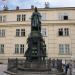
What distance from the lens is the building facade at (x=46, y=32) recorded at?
191ft

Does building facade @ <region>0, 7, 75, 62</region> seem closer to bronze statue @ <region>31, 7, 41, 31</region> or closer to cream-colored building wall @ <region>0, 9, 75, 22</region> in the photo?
cream-colored building wall @ <region>0, 9, 75, 22</region>

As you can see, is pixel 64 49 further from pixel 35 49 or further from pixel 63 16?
pixel 35 49

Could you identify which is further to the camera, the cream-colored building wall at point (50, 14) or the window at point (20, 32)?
the window at point (20, 32)

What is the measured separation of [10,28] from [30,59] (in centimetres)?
3009

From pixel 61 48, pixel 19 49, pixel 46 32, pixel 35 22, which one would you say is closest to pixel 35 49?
pixel 35 22

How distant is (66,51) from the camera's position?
57.9m

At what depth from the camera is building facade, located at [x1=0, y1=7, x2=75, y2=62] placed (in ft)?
191

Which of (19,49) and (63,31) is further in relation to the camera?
(19,49)

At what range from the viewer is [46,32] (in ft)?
194

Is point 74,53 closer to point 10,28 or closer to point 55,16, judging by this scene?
point 55,16

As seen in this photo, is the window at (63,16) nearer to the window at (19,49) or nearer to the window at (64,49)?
the window at (64,49)

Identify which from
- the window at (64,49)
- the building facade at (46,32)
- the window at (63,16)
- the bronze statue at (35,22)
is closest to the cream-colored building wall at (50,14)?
the building facade at (46,32)

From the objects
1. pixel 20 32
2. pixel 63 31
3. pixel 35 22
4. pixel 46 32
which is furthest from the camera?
pixel 20 32

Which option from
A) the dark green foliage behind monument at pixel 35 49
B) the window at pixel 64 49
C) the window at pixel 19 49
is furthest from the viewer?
the window at pixel 19 49
